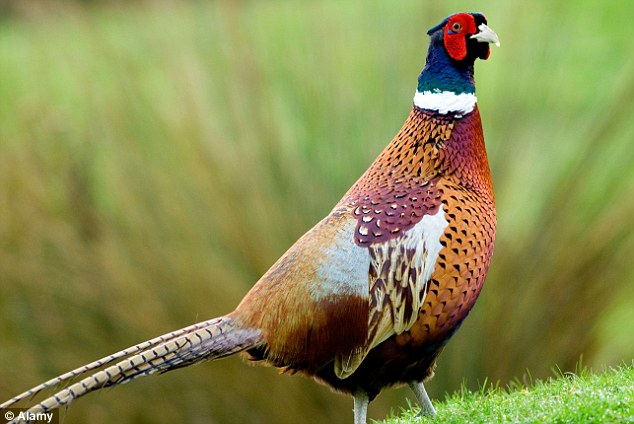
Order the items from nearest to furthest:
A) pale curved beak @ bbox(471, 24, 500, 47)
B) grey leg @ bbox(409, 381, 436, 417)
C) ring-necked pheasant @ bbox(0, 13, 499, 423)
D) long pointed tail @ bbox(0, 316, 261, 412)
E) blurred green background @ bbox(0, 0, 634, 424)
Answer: long pointed tail @ bbox(0, 316, 261, 412) < ring-necked pheasant @ bbox(0, 13, 499, 423) < pale curved beak @ bbox(471, 24, 500, 47) < grey leg @ bbox(409, 381, 436, 417) < blurred green background @ bbox(0, 0, 634, 424)

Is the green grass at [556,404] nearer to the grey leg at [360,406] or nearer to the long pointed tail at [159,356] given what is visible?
the grey leg at [360,406]

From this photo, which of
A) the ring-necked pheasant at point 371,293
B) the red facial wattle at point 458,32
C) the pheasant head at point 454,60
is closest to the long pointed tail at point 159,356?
the ring-necked pheasant at point 371,293

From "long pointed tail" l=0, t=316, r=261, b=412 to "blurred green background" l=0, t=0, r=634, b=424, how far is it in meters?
2.64

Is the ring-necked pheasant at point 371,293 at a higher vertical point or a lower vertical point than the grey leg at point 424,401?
higher

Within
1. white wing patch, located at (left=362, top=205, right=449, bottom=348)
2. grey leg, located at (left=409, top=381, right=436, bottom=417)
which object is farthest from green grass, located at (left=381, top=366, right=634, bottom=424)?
white wing patch, located at (left=362, top=205, right=449, bottom=348)

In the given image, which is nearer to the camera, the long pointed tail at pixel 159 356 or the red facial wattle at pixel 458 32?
the long pointed tail at pixel 159 356

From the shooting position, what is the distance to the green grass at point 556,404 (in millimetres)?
4715

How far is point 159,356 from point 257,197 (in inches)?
118

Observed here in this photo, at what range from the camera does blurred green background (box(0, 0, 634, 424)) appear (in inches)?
293

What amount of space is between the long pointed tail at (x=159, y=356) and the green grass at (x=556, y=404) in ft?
3.70

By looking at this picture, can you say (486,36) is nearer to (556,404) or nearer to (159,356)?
(556,404)

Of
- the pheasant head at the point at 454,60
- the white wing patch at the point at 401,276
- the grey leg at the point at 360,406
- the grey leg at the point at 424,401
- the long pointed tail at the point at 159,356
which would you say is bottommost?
the grey leg at the point at 424,401

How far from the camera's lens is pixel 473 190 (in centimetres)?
502

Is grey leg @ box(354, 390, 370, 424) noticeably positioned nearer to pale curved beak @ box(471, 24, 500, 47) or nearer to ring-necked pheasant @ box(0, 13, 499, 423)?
ring-necked pheasant @ box(0, 13, 499, 423)
